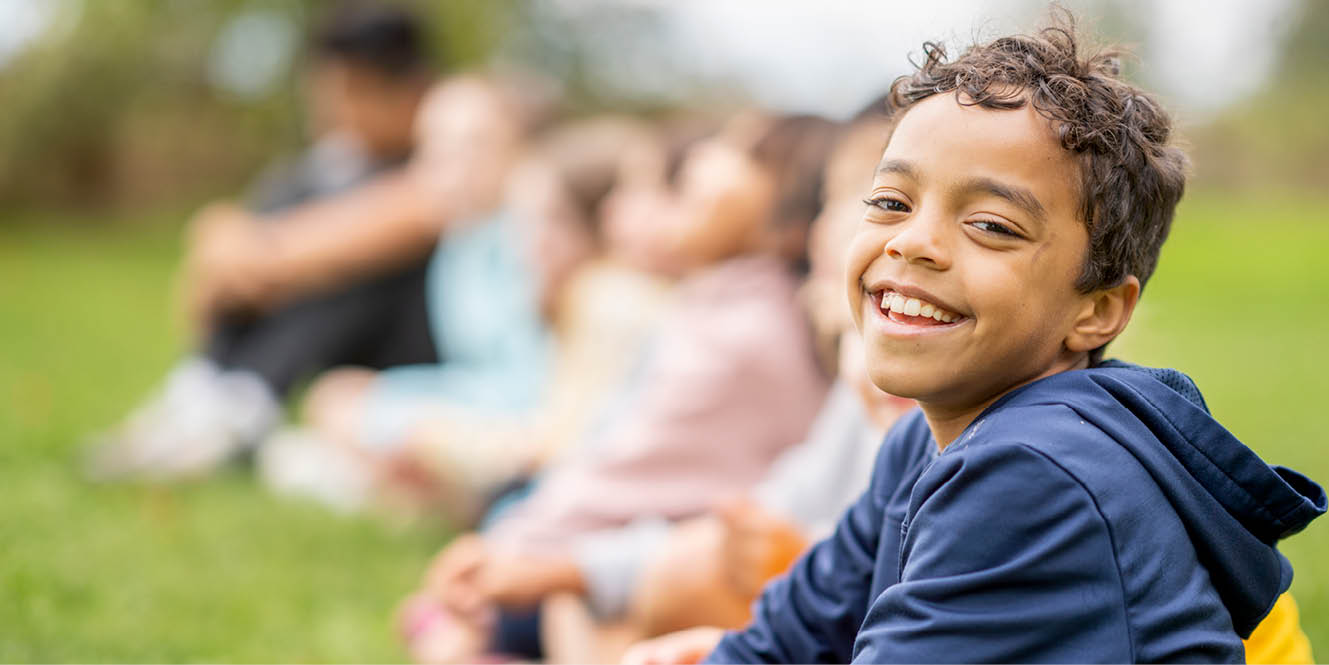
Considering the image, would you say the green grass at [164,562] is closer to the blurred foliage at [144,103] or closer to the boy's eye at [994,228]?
the boy's eye at [994,228]

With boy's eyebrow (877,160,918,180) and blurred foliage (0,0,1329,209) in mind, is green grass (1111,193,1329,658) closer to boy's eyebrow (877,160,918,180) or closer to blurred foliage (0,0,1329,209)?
boy's eyebrow (877,160,918,180)

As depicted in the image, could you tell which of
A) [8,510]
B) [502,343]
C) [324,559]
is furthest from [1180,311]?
[8,510]

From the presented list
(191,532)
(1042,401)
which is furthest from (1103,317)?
(191,532)

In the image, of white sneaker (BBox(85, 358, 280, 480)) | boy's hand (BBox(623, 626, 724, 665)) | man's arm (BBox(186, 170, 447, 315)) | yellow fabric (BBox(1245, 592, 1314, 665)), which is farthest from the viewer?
man's arm (BBox(186, 170, 447, 315))

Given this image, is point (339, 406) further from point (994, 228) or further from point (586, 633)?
point (994, 228)

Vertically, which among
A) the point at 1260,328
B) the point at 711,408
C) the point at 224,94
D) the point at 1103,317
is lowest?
the point at 1103,317

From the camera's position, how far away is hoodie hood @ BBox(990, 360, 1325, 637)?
1500 mm

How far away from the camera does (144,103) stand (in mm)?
15297

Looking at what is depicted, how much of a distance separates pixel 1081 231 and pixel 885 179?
0.85 feet

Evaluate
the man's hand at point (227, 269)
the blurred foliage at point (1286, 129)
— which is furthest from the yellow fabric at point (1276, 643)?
the blurred foliage at point (1286, 129)

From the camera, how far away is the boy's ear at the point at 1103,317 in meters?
1.63

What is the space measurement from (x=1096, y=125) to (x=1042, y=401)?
0.36 metres

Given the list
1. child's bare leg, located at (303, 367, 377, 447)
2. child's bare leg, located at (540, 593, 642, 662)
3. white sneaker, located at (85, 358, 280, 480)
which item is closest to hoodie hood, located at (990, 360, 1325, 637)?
child's bare leg, located at (540, 593, 642, 662)

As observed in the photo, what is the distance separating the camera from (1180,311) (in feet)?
36.2
